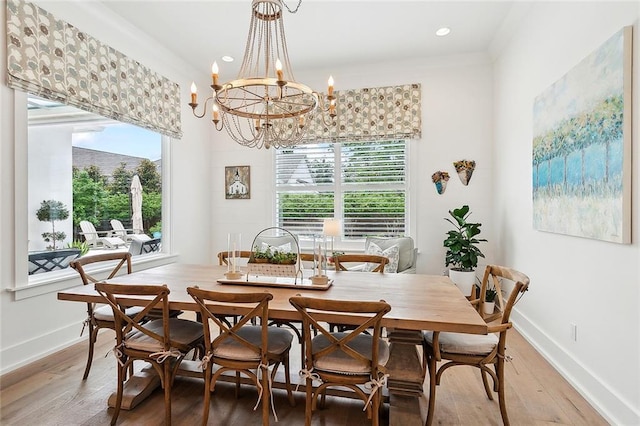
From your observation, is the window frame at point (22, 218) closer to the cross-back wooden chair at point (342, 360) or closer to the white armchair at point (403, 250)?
the cross-back wooden chair at point (342, 360)

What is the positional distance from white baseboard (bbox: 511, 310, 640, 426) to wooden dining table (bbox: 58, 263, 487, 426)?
1030 mm

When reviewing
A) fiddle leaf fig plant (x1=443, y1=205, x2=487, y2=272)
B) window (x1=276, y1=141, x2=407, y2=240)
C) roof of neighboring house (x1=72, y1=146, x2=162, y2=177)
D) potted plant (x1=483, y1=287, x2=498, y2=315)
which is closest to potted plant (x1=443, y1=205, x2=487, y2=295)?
fiddle leaf fig plant (x1=443, y1=205, x2=487, y2=272)

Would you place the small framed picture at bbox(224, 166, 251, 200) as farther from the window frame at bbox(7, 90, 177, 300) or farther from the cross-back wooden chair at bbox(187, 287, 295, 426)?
the cross-back wooden chair at bbox(187, 287, 295, 426)

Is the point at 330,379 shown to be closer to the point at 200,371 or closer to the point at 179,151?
the point at 200,371

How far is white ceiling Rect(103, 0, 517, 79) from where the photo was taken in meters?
3.23

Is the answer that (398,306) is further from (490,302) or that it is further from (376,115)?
(376,115)

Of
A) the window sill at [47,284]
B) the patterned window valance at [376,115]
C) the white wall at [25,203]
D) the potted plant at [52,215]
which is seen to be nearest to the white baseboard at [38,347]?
the white wall at [25,203]

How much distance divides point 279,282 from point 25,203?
86.5 inches

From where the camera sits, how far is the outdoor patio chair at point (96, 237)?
10.9 ft

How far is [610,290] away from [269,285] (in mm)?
2105

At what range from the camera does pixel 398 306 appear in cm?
182

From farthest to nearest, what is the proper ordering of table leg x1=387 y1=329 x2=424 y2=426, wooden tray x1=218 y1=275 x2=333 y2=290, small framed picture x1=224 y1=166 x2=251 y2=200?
1. small framed picture x1=224 y1=166 x2=251 y2=200
2. wooden tray x1=218 y1=275 x2=333 y2=290
3. table leg x1=387 y1=329 x2=424 y2=426

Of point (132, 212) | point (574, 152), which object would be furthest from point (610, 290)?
point (132, 212)

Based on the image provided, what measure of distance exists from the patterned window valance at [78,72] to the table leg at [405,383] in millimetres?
3242
